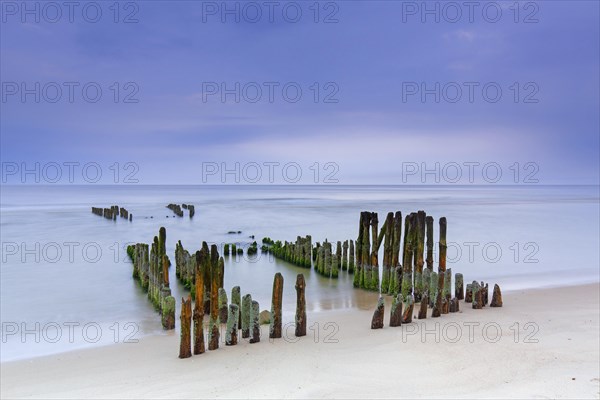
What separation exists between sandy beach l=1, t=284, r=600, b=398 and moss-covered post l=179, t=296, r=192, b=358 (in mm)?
150

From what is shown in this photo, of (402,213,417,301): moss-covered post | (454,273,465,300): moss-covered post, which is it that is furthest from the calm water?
(454,273,465,300): moss-covered post

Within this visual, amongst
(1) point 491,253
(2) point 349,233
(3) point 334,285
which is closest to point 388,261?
(3) point 334,285

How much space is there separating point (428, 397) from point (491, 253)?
17.1m

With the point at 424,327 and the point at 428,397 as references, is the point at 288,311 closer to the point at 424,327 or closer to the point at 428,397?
the point at 424,327

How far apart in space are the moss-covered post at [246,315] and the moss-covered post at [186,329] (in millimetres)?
958

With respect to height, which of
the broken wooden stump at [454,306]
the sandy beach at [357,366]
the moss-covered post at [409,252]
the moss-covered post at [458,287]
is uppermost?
the moss-covered post at [409,252]

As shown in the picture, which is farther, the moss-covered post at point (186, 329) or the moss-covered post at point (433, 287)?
the moss-covered post at point (433, 287)

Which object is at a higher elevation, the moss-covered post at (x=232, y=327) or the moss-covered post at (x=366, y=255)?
the moss-covered post at (x=366, y=255)

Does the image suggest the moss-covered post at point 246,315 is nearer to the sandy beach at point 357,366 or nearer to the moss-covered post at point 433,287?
the sandy beach at point 357,366

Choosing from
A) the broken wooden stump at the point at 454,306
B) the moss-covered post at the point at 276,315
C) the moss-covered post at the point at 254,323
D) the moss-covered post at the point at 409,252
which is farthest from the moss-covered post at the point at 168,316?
the broken wooden stump at the point at 454,306

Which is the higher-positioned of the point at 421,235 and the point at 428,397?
the point at 421,235

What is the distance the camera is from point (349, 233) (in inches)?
1213

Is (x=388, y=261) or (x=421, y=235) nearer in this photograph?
(x=421, y=235)

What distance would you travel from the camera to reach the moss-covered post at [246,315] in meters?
7.95
